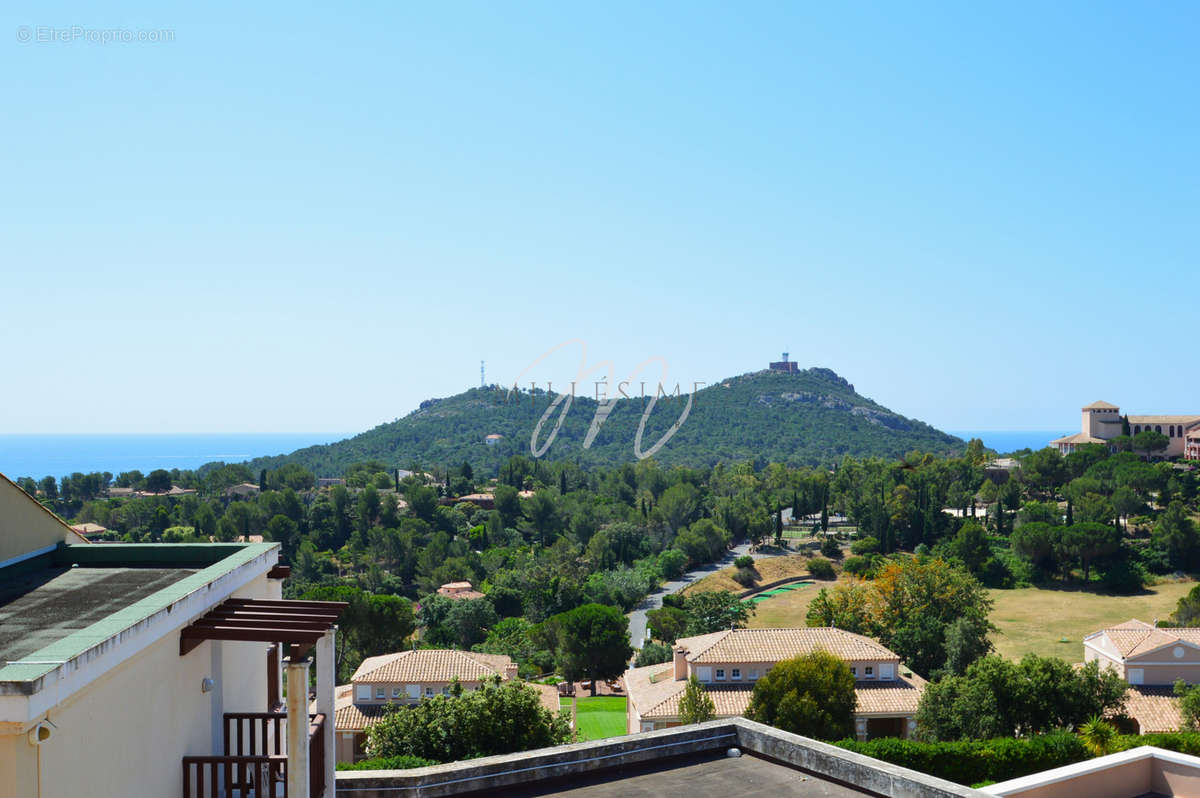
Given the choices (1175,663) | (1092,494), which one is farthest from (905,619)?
(1092,494)

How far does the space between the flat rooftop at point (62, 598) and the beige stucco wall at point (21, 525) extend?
0.83ft

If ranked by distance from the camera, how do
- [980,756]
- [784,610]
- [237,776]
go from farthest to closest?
[784,610]
[980,756]
[237,776]

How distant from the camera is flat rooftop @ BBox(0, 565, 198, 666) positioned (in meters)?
4.13

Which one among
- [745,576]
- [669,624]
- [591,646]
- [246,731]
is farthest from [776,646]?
[745,576]

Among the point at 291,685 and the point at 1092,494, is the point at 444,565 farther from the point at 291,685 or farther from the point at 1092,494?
the point at 291,685

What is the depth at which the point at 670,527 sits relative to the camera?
245ft

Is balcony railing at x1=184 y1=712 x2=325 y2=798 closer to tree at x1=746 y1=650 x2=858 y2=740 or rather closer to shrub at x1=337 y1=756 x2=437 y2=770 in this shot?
shrub at x1=337 y1=756 x2=437 y2=770

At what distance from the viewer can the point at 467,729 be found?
62.2 feet

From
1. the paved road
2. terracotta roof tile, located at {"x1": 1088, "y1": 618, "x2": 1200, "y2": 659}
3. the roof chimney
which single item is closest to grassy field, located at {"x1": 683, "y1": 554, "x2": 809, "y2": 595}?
the paved road

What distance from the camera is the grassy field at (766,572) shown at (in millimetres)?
59906

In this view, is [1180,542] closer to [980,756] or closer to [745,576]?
[745,576]

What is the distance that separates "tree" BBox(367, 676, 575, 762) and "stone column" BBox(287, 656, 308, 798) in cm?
1496

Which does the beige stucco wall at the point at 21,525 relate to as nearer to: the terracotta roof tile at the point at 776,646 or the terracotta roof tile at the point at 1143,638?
the terracotta roof tile at the point at 776,646

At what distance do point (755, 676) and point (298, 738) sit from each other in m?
26.5
